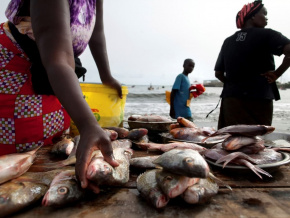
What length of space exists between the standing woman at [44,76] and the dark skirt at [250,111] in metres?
2.85

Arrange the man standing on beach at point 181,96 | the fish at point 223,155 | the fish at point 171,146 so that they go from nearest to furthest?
the fish at point 223,155 < the fish at point 171,146 < the man standing on beach at point 181,96

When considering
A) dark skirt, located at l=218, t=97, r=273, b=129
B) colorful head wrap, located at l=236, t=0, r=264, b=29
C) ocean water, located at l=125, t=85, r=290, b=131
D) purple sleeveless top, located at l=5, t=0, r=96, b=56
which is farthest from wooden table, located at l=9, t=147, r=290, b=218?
ocean water, located at l=125, t=85, r=290, b=131

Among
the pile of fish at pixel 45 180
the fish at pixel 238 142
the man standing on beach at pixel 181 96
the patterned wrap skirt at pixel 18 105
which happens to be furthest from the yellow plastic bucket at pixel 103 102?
the man standing on beach at pixel 181 96

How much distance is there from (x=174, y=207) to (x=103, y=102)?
2.26 metres

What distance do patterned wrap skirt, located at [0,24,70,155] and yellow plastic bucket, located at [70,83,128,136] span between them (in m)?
0.63

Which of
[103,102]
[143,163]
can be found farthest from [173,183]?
[103,102]

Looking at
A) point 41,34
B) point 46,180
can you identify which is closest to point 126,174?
point 46,180

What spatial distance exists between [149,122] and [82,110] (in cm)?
182

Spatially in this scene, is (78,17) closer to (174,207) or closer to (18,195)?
(18,195)

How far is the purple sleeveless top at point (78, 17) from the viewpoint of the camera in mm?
2115

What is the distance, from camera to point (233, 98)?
13.9 ft

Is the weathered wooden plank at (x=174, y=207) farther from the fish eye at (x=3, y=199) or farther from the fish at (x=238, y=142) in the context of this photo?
the fish at (x=238, y=142)

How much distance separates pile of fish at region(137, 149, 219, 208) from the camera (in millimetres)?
1288

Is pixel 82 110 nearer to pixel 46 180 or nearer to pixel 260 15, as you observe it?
pixel 46 180
